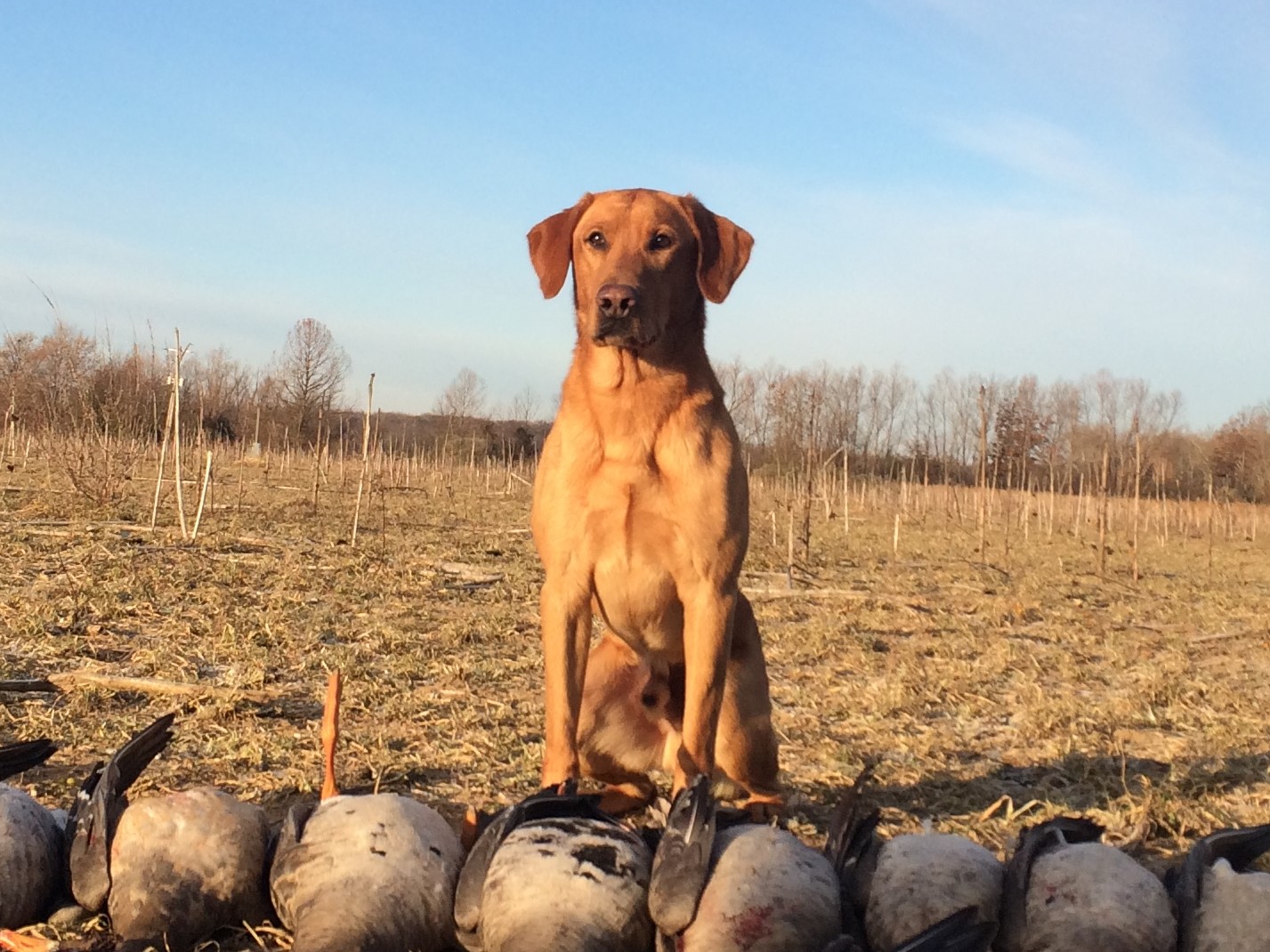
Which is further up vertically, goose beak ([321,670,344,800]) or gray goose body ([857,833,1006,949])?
goose beak ([321,670,344,800])

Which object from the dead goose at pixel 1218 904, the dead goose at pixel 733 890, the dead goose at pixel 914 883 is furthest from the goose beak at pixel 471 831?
the dead goose at pixel 1218 904

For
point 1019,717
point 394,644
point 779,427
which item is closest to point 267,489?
point 779,427

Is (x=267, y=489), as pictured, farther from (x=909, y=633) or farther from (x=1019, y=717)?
(x=1019, y=717)

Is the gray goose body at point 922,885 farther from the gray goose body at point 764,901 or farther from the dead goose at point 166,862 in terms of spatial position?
A: the dead goose at point 166,862

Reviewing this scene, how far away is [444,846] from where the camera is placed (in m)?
2.36

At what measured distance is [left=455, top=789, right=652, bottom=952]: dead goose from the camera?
2.05 metres

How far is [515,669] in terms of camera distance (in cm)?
642

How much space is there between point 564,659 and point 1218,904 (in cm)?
208

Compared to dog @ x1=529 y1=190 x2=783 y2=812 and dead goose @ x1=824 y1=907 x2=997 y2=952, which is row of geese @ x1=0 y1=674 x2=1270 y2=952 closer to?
dead goose @ x1=824 y1=907 x2=997 y2=952

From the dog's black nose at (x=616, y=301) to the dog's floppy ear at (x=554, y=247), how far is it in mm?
483

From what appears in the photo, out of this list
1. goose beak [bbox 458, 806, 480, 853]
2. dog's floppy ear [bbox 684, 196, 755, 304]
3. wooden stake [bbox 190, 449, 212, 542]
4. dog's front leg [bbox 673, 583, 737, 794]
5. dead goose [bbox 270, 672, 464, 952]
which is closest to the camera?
dead goose [bbox 270, 672, 464, 952]

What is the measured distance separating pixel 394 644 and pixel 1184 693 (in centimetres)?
527

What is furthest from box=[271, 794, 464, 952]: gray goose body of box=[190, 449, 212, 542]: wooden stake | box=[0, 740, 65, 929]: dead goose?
box=[190, 449, 212, 542]: wooden stake

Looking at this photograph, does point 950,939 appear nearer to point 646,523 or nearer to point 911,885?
point 911,885
